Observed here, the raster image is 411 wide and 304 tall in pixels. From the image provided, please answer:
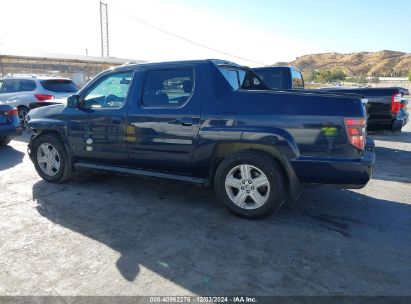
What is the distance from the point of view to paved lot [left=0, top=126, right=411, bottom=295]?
279 cm

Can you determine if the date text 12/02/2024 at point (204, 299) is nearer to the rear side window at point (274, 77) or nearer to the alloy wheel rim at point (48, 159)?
the alloy wheel rim at point (48, 159)

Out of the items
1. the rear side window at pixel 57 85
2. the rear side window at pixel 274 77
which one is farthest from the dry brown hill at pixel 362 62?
the rear side window at pixel 274 77

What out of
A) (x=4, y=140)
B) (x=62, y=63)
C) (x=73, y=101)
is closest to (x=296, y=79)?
(x=73, y=101)

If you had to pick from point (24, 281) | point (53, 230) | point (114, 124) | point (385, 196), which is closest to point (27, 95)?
point (114, 124)

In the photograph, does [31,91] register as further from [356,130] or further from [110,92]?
[356,130]

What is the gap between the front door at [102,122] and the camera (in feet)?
15.1

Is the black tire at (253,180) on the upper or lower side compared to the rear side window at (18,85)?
lower

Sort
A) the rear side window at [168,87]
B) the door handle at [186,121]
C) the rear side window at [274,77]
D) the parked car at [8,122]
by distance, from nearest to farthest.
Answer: the door handle at [186,121], the rear side window at [168,87], the parked car at [8,122], the rear side window at [274,77]

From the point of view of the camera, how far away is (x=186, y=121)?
4.09m

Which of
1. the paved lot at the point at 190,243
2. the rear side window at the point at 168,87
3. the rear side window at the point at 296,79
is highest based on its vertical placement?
the rear side window at the point at 296,79

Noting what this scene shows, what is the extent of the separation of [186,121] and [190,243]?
1.41 meters

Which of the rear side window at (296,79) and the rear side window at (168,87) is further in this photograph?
the rear side window at (296,79)

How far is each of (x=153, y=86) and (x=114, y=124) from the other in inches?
28.9

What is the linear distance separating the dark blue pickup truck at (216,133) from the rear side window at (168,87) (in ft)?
0.04
